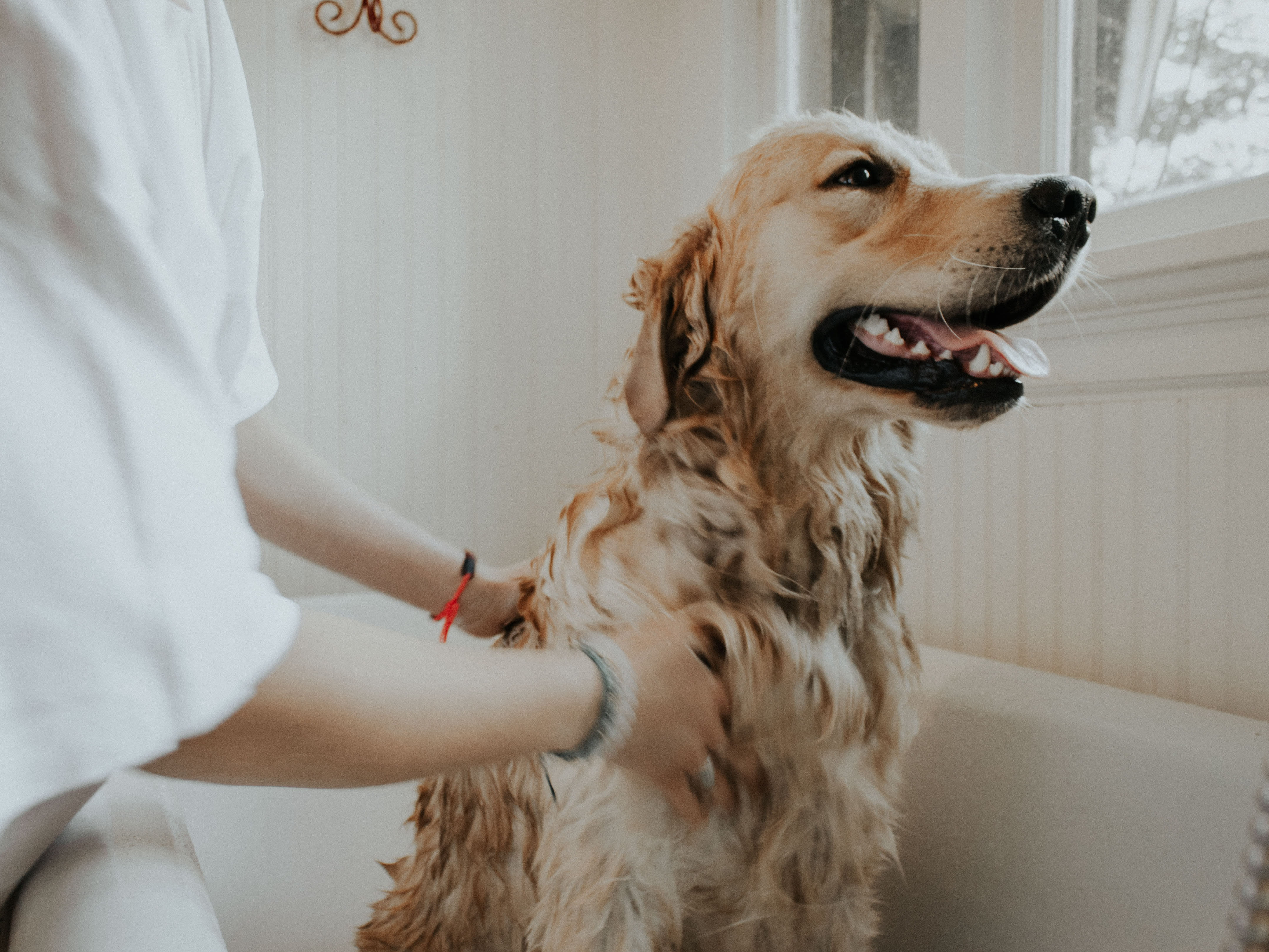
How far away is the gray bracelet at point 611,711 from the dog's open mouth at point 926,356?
372 mm

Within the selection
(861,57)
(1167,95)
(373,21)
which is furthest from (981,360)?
(373,21)

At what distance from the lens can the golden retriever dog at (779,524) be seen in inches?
29.4

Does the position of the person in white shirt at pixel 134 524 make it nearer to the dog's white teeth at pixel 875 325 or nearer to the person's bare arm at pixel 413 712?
the person's bare arm at pixel 413 712

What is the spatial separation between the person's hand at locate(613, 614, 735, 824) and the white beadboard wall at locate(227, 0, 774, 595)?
1300 mm

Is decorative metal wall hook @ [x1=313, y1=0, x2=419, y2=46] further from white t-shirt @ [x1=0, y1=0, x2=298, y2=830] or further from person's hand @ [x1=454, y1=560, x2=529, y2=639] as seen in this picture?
white t-shirt @ [x1=0, y1=0, x2=298, y2=830]

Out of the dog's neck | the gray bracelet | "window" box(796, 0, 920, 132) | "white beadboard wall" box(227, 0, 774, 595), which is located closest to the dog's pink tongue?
the dog's neck

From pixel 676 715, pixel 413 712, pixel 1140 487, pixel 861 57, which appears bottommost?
pixel 1140 487

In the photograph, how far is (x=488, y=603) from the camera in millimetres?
1068

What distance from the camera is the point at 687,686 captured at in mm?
662

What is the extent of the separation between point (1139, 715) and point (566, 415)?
1696 mm

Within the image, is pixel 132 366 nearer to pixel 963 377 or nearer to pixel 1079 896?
pixel 963 377

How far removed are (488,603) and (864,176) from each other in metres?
0.67

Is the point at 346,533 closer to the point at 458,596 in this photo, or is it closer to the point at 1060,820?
the point at 458,596

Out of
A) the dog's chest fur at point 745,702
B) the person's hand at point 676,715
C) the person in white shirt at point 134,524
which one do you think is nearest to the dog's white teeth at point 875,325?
the dog's chest fur at point 745,702
